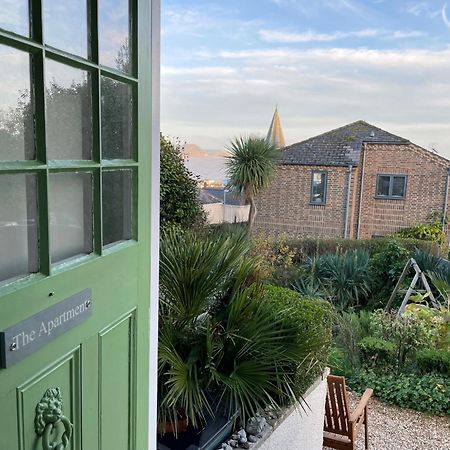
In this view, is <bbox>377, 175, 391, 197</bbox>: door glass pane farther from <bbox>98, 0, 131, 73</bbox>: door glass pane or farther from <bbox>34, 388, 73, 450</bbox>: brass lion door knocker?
<bbox>34, 388, 73, 450</bbox>: brass lion door knocker

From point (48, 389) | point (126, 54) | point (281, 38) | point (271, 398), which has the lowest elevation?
point (271, 398)

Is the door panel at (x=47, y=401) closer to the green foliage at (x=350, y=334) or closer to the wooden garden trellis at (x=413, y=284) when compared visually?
the green foliage at (x=350, y=334)

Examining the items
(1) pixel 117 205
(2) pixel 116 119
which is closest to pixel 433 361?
(1) pixel 117 205

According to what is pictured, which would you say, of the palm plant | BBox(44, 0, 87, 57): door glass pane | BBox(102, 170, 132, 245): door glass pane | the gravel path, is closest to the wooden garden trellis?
the gravel path

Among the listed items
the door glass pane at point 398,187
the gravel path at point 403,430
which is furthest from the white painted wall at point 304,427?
the door glass pane at point 398,187

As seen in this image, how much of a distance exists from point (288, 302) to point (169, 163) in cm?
355

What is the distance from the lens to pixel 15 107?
94cm

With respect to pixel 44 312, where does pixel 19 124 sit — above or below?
above

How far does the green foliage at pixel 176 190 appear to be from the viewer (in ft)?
19.4

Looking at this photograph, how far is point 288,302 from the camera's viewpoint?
2.90 meters

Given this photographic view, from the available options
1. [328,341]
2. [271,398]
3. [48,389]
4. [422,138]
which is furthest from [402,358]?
[422,138]

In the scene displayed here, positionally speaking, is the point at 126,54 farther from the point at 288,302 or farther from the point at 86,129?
the point at 288,302

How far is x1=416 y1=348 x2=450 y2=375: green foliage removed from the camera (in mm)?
4890

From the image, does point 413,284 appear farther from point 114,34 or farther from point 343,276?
point 114,34
